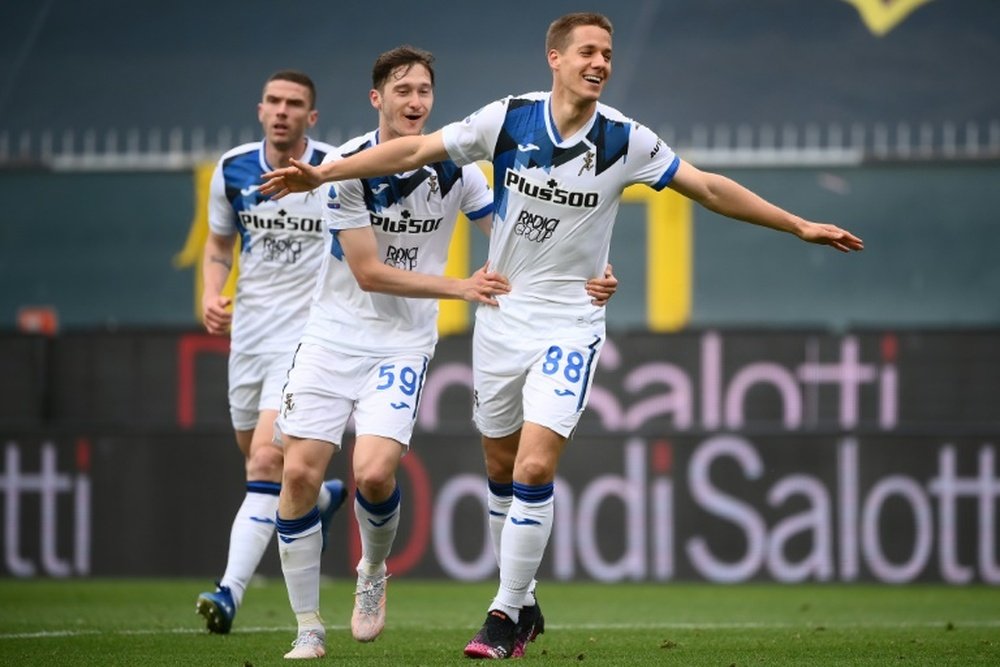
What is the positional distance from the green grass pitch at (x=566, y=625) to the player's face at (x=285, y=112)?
2084mm

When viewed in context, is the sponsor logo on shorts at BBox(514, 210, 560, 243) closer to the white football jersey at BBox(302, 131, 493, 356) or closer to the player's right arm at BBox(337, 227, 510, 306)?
the player's right arm at BBox(337, 227, 510, 306)

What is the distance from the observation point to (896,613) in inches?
385

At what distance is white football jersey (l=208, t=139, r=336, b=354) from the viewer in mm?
8297

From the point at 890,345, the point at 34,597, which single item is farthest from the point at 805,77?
the point at 34,597

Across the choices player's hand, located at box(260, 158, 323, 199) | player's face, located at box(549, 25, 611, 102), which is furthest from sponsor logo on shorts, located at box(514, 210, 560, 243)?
player's hand, located at box(260, 158, 323, 199)

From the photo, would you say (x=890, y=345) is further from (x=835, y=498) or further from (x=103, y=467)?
(x=103, y=467)

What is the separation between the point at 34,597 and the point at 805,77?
42.2 ft

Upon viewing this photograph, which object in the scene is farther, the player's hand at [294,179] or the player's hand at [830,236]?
the player's hand at [830,236]

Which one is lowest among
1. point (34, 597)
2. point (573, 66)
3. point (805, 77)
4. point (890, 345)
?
point (34, 597)

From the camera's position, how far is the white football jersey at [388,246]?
7.27 metres

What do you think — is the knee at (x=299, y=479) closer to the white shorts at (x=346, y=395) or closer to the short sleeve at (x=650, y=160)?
the white shorts at (x=346, y=395)

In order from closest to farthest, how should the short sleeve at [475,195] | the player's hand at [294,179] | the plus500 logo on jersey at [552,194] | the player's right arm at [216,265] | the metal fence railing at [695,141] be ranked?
the player's hand at [294,179] → the plus500 logo on jersey at [552,194] → the short sleeve at [475,195] → the player's right arm at [216,265] → the metal fence railing at [695,141]

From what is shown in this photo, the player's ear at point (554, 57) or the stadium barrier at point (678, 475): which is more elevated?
the player's ear at point (554, 57)

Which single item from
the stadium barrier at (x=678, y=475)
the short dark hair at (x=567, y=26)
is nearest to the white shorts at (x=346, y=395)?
the short dark hair at (x=567, y=26)
